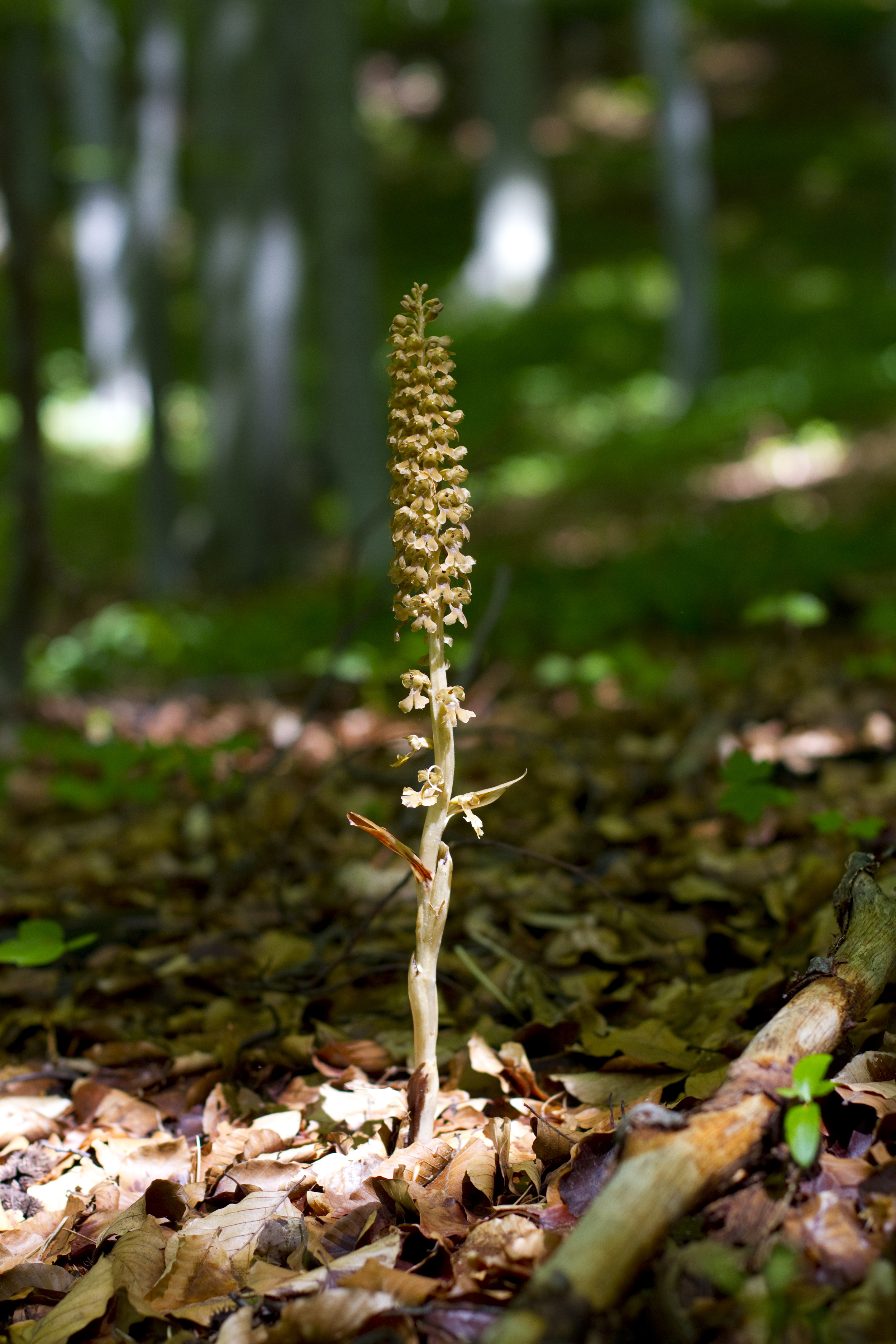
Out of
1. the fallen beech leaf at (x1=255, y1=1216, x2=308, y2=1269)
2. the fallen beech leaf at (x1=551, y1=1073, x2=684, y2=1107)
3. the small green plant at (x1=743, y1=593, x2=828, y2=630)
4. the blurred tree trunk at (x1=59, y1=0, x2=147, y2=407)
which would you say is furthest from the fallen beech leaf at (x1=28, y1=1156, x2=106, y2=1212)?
the blurred tree trunk at (x1=59, y1=0, x2=147, y2=407)

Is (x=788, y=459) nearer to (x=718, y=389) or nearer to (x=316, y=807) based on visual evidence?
(x=718, y=389)

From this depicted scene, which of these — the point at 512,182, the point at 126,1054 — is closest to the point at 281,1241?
the point at 126,1054

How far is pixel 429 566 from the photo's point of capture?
4.79 ft

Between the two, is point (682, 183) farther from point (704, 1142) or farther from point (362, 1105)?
point (704, 1142)

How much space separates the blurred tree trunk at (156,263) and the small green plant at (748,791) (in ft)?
16.9

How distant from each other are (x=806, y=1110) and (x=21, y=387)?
381 cm

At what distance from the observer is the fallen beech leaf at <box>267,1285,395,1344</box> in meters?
1.22

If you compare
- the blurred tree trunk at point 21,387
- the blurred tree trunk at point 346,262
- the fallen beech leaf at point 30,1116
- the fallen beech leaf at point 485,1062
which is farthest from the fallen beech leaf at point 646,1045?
the blurred tree trunk at point 346,262

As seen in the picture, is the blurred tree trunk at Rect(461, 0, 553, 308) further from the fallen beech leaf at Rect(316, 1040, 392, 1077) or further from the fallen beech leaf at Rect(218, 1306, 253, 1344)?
the fallen beech leaf at Rect(218, 1306, 253, 1344)

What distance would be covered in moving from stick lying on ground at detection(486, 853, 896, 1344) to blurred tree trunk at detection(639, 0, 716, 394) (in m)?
11.4

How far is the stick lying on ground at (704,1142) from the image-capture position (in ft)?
3.62

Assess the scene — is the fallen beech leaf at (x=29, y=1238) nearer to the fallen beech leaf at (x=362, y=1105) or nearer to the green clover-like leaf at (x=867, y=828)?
the fallen beech leaf at (x=362, y=1105)

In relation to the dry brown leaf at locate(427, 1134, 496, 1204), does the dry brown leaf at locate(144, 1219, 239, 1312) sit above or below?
below

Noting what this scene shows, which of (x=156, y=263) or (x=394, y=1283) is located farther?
(x=156, y=263)
